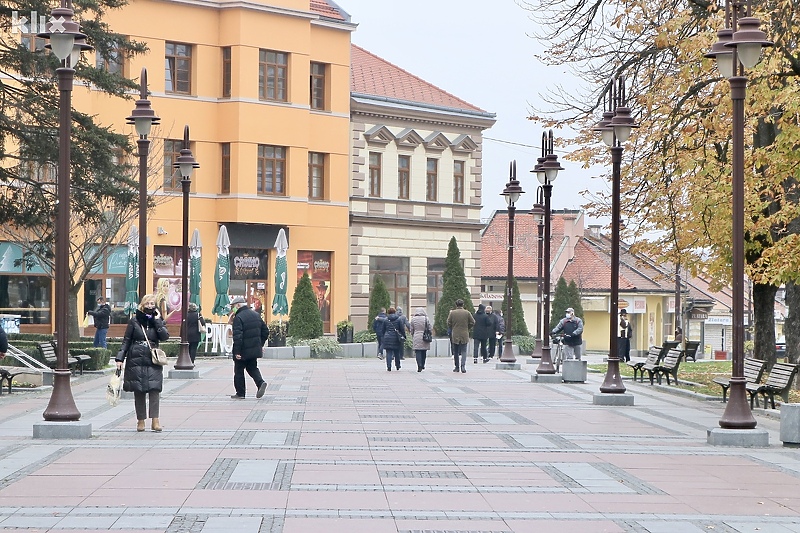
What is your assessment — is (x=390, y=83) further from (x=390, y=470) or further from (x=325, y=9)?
(x=390, y=470)

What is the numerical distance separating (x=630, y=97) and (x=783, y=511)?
51.7ft

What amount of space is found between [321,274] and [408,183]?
22.1ft

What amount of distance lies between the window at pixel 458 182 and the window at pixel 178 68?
14.5 metres

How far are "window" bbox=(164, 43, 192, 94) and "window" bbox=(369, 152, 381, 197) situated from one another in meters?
9.34

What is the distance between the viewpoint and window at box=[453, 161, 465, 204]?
5653 cm

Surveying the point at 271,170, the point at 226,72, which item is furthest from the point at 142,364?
the point at 226,72

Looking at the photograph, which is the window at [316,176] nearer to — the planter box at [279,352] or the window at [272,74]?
the window at [272,74]

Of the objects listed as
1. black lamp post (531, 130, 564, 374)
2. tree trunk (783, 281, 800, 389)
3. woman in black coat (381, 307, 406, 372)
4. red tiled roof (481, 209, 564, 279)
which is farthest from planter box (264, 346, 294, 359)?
red tiled roof (481, 209, 564, 279)

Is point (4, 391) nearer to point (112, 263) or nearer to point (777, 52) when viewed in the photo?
point (777, 52)

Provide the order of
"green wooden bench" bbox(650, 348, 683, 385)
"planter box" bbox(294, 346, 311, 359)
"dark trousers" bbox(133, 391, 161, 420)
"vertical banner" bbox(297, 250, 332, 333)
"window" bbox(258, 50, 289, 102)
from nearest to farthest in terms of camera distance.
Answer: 1. "dark trousers" bbox(133, 391, 161, 420)
2. "green wooden bench" bbox(650, 348, 683, 385)
3. "planter box" bbox(294, 346, 311, 359)
4. "window" bbox(258, 50, 289, 102)
5. "vertical banner" bbox(297, 250, 332, 333)

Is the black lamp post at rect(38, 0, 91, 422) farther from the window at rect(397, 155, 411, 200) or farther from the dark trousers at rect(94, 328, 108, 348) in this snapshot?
the window at rect(397, 155, 411, 200)

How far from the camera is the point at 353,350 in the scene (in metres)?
41.6

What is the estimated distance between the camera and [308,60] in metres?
48.6

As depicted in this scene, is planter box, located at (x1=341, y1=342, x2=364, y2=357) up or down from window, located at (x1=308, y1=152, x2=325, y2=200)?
down
